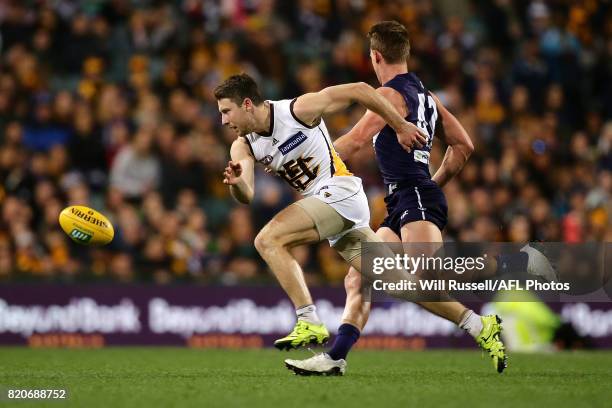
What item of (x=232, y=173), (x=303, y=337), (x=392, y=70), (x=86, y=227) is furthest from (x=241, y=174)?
(x=86, y=227)

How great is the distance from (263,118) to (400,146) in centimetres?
119

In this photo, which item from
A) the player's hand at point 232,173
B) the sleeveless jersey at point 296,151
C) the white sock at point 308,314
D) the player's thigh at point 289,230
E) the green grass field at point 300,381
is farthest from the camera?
the sleeveless jersey at point 296,151

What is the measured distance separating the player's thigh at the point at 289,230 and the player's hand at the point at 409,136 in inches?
34.6

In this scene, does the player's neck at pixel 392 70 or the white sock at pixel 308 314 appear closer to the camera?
the white sock at pixel 308 314

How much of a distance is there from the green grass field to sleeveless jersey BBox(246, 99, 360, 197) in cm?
148

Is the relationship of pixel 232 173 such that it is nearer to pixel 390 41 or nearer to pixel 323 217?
pixel 323 217

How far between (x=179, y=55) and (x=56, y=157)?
2.75 metres

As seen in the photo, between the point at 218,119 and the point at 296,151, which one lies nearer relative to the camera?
the point at 296,151

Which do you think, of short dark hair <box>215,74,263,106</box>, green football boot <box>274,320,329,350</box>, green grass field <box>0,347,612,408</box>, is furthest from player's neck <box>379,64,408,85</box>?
green grass field <box>0,347,612,408</box>

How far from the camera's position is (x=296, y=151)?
8031mm

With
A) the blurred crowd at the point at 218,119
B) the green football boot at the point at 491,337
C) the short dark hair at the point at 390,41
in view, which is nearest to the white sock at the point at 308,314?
the green football boot at the point at 491,337

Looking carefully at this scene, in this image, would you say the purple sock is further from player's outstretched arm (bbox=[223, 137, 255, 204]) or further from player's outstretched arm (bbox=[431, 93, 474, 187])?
player's outstretched arm (bbox=[431, 93, 474, 187])

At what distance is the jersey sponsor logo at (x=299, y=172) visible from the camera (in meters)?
8.09

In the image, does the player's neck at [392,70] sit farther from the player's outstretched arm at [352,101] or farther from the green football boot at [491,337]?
the green football boot at [491,337]
